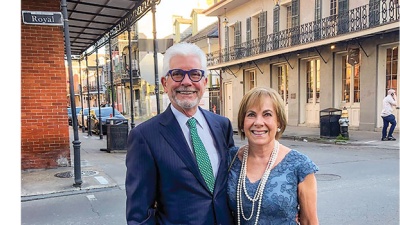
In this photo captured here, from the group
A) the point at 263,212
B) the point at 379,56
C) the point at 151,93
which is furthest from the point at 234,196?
the point at 151,93

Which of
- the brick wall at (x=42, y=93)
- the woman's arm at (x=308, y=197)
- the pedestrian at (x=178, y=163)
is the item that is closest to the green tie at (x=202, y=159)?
the pedestrian at (x=178, y=163)

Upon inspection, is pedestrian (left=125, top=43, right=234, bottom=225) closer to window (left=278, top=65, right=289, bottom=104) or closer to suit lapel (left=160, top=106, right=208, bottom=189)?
suit lapel (left=160, top=106, right=208, bottom=189)

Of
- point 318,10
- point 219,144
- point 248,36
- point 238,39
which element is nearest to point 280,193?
point 219,144

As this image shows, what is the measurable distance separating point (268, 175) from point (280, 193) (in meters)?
0.11

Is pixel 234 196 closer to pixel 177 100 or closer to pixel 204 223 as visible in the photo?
pixel 204 223

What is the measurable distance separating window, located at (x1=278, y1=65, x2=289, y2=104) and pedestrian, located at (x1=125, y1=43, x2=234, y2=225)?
57.0 ft

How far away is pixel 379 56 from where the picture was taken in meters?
13.5

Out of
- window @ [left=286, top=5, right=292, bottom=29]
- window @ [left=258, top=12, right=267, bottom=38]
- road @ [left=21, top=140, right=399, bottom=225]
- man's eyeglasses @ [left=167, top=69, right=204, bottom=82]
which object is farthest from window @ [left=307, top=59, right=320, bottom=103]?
man's eyeglasses @ [left=167, top=69, right=204, bottom=82]

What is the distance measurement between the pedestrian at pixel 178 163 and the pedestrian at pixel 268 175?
98mm

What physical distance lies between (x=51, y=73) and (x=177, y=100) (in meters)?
6.31

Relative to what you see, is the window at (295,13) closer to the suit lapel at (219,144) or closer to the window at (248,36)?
the window at (248,36)

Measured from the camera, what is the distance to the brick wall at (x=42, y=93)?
718 cm
